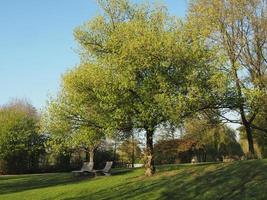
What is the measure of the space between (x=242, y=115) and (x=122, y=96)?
392 inches

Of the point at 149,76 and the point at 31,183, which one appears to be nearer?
the point at 149,76

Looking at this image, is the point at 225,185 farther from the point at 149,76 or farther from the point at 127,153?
the point at 127,153

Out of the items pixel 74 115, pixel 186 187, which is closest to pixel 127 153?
pixel 74 115

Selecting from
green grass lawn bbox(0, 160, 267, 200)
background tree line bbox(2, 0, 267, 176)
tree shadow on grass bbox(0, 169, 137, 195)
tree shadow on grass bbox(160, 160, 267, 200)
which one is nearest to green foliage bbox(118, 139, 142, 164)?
tree shadow on grass bbox(0, 169, 137, 195)

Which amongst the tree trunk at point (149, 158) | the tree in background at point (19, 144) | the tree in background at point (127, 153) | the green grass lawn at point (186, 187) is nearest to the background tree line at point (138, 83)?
the tree trunk at point (149, 158)

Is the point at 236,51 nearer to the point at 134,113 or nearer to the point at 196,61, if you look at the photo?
the point at 196,61

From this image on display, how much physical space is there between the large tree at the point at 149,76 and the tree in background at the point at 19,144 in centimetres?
2087

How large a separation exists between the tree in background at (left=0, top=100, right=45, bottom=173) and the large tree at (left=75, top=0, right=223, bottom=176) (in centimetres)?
2087

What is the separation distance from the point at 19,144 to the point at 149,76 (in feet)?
80.1

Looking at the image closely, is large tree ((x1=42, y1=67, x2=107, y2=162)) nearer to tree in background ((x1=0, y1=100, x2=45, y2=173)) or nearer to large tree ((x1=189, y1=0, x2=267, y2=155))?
large tree ((x1=189, y1=0, x2=267, y2=155))

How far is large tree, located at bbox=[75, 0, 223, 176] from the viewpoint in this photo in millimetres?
21125

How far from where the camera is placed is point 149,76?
2172 centimetres

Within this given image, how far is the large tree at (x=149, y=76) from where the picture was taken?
21.1 metres

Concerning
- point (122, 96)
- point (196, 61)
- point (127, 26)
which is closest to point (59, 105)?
point (122, 96)
